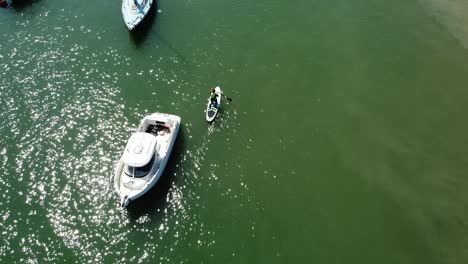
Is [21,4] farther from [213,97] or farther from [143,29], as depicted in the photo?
[213,97]

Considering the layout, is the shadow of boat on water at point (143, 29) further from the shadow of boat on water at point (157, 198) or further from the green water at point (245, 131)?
the shadow of boat on water at point (157, 198)

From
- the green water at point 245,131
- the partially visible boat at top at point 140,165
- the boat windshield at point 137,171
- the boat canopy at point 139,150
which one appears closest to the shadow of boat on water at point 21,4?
the green water at point 245,131

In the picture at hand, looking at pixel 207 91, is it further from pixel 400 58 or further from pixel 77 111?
pixel 400 58

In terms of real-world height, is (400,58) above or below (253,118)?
above

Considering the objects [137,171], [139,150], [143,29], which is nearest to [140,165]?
[137,171]

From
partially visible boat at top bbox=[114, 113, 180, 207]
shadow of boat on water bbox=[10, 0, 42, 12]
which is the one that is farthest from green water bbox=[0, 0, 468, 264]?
partially visible boat at top bbox=[114, 113, 180, 207]

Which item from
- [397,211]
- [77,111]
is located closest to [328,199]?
[397,211]
